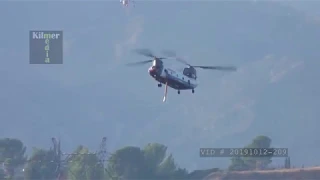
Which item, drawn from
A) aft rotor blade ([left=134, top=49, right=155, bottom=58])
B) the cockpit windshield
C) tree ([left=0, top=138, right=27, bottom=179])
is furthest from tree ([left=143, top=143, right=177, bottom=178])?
tree ([left=0, top=138, right=27, bottom=179])

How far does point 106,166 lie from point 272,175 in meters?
6.20

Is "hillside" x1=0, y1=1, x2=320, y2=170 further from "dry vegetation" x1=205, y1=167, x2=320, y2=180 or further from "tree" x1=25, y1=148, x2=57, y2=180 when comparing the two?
"dry vegetation" x1=205, y1=167, x2=320, y2=180

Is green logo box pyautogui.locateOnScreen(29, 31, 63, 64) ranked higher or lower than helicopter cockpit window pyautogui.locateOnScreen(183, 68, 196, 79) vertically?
higher

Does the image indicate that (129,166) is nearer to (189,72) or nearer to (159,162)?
(159,162)

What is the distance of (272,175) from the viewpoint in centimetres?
3048

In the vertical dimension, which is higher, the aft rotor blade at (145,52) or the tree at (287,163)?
the aft rotor blade at (145,52)

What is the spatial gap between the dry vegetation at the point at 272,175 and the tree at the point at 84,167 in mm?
4106

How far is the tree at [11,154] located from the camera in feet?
110

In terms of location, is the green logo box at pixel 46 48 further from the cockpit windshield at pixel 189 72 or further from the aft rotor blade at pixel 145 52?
the cockpit windshield at pixel 189 72

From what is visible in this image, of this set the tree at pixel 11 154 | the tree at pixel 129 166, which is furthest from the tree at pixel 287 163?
the tree at pixel 11 154

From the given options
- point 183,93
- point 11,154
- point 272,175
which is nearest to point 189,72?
point 272,175

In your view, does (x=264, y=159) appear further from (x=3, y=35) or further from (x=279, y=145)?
(x=3, y=35)

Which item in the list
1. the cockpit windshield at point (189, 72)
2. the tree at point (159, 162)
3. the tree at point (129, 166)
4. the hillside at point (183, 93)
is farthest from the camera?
the hillside at point (183, 93)

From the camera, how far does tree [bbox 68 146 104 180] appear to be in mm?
32125
